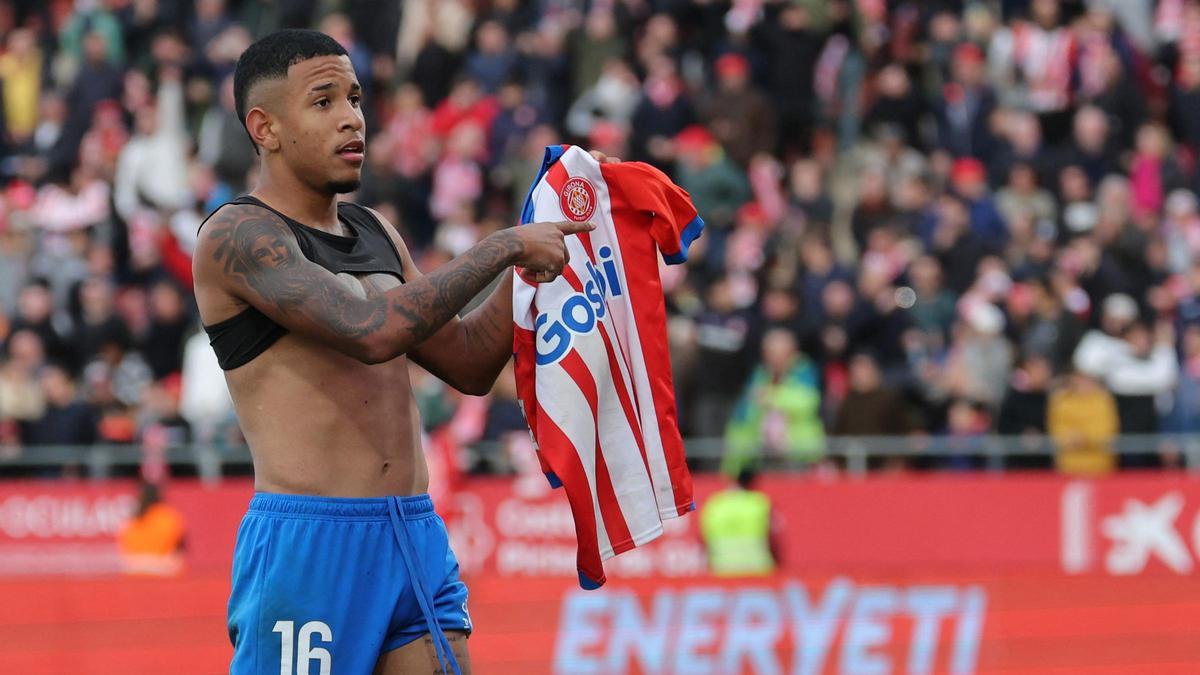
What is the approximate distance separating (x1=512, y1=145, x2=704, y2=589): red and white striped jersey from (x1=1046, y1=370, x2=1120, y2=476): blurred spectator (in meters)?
9.49

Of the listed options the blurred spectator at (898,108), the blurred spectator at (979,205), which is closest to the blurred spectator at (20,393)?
the blurred spectator at (898,108)

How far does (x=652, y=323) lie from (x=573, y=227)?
0.51 meters

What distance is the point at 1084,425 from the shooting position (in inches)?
572

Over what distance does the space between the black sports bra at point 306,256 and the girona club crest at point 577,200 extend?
537 millimetres

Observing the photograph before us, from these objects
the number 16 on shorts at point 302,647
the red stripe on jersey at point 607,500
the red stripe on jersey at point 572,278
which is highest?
the red stripe on jersey at point 572,278

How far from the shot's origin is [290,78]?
194 inches

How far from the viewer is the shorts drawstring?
4863 mm

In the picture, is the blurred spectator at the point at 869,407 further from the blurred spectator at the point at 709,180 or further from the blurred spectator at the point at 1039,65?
the blurred spectator at the point at 1039,65

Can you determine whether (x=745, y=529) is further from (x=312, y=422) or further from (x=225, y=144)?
(x=312, y=422)

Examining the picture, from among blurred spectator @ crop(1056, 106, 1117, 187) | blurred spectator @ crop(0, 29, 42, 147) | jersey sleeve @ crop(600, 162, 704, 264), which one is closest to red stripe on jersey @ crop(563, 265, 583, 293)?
jersey sleeve @ crop(600, 162, 704, 264)

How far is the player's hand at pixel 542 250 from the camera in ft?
16.1

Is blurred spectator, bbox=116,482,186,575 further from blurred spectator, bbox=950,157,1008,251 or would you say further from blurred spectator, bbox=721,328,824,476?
blurred spectator, bbox=950,157,1008,251

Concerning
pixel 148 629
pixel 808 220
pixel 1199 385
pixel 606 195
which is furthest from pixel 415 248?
pixel 606 195

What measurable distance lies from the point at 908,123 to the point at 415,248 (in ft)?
14.8
